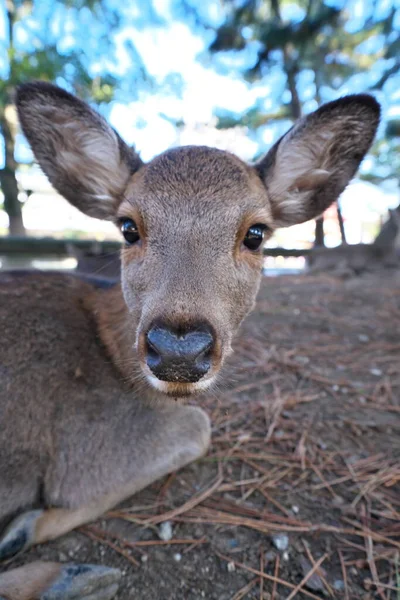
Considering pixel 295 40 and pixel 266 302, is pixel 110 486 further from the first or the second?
pixel 295 40

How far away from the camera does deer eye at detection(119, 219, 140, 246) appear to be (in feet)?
7.73

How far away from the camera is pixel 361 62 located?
13609 millimetres

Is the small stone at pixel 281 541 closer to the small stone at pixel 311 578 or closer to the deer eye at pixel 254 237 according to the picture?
the small stone at pixel 311 578

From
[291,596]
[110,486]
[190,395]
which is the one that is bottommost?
[291,596]

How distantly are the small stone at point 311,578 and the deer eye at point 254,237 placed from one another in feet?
5.55

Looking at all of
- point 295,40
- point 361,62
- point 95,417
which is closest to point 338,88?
point 361,62

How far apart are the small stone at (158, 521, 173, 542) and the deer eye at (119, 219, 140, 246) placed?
1614 mm

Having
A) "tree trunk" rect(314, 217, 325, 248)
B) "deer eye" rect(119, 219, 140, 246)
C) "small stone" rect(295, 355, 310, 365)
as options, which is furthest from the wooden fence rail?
"tree trunk" rect(314, 217, 325, 248)

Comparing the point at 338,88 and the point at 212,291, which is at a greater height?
the point at 338,88

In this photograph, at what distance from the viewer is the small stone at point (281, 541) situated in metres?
2.23

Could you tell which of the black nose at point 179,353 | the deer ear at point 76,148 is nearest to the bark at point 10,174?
the deer ear at point 76,148

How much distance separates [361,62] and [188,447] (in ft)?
49.3

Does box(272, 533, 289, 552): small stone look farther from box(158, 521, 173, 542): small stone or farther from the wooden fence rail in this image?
the wooden fence rail

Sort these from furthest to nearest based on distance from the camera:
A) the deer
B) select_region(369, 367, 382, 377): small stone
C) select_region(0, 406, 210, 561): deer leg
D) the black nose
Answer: select_region(369, 367, 382, 377): small stone, select_region(0, 406, 210, 561): deer leg, the deer, the black nose
